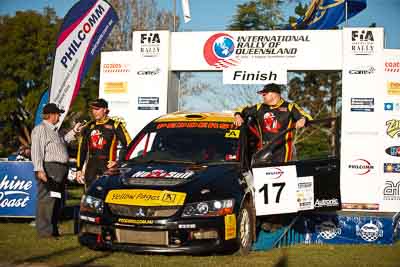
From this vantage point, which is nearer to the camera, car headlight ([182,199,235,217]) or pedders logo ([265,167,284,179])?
car headlight ([182,199,235,217])

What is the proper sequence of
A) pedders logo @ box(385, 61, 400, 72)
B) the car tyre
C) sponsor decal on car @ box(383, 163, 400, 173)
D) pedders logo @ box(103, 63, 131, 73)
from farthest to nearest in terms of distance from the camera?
1. pedders logo @ box(103, 63, 131, 73)
2. sponsor decal on car @ box(383, 163, 400, 173)
3. pedders logo @ box(385, 61, 400, 72)
4. the car tyre

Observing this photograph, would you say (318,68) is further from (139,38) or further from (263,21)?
(263,21)

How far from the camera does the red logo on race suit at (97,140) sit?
359 inches

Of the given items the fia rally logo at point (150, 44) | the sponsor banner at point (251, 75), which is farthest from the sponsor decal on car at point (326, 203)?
the fia rally logo at point (150, 44)

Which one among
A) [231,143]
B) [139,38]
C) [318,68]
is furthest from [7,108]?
[231,143]

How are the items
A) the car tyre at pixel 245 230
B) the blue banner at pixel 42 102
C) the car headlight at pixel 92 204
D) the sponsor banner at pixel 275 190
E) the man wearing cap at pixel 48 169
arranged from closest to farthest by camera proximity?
the car headlight at pixel 92 204 → the car tyre at pixel 245 230 → the sponsor banner at pixel 275 190 → the man wearing cap at pixel 48 169 → the blue banner at pixel 42 102

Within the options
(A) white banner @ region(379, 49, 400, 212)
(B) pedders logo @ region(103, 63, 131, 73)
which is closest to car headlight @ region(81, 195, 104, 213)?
(B) pedders logo @ region(103, 63, 131, 73)

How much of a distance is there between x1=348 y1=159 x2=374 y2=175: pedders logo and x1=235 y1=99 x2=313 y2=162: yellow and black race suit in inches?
212

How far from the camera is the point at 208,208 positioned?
20.5 feet

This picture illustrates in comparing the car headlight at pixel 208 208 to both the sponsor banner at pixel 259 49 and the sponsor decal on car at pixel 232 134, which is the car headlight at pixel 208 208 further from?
the sponsor banner at pixel 259 49

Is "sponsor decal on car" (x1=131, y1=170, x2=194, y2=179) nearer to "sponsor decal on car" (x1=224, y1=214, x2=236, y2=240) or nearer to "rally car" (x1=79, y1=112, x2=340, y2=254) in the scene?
"rally car" (x1=79, y1=112, x2=340, y2=254)

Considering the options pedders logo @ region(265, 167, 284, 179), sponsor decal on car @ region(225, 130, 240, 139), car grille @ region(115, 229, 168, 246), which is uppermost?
sponsor decal on car @ region(225, 130, 240, 139)

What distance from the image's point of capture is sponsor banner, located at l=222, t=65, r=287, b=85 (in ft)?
43.6

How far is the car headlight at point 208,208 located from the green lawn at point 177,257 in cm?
56
